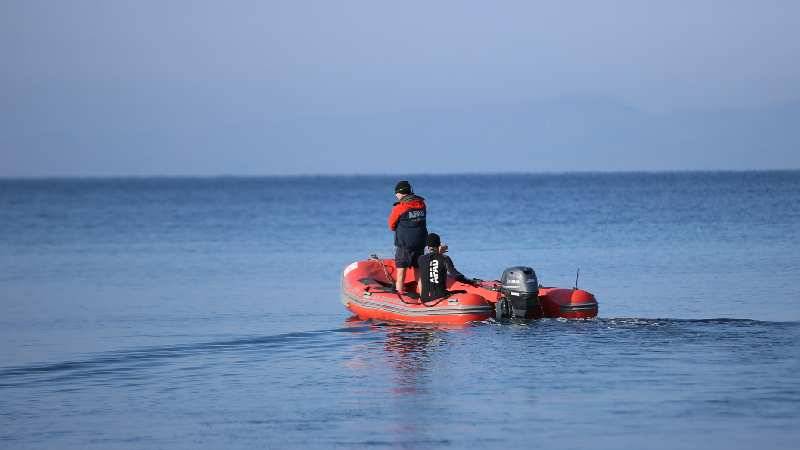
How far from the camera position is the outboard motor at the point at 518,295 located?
15664mm

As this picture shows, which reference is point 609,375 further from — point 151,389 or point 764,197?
Answer: point 764,197

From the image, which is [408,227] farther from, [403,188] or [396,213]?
[403,188]

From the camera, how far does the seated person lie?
16.2 meters

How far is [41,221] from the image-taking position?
55156 mm

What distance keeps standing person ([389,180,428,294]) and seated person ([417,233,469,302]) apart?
0.81 metres

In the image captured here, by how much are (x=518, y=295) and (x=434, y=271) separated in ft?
3.93

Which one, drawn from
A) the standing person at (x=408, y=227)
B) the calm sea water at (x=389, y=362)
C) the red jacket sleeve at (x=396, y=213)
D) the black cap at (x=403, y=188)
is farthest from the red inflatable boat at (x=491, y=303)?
the black cap at (x=403, y=188)

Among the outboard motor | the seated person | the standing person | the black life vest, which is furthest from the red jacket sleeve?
the outboard motor

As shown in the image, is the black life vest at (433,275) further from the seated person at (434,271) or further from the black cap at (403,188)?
the black cap at (403,188)

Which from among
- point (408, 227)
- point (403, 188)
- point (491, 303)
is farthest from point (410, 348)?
point (403, 188)

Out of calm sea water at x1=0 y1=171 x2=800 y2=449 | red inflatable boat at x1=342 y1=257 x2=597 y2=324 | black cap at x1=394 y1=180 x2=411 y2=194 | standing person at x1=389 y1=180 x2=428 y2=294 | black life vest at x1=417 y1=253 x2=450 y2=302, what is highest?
black cap at x1=394 y1=180 x2=411 y2=194

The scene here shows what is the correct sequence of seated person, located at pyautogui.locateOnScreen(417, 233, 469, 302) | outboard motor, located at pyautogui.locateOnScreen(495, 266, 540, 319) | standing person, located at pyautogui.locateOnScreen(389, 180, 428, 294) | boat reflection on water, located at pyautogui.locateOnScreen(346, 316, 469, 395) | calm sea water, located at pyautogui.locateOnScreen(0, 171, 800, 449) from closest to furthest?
calm sea water, located at pyautogui.locateOnScreen(0, 171, 800, 449)
boat reflection on water, located at pyautogui.locateOnScreen(346, 316, 469, 395)
outboard motor, located at pyautogui.locateOnScreen(495, 266, 540, 319)
seated person, located at pyautogui.locateOnScreen(417, 233, 469, 302)
standing person, located at pyautogui.locateOnScreen(389, 180, 428, 294)

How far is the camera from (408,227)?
56.5 feet

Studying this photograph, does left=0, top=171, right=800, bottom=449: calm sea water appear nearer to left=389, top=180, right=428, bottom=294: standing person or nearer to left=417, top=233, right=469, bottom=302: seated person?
left=417, top=233, right=469, bottom=302: seated person
